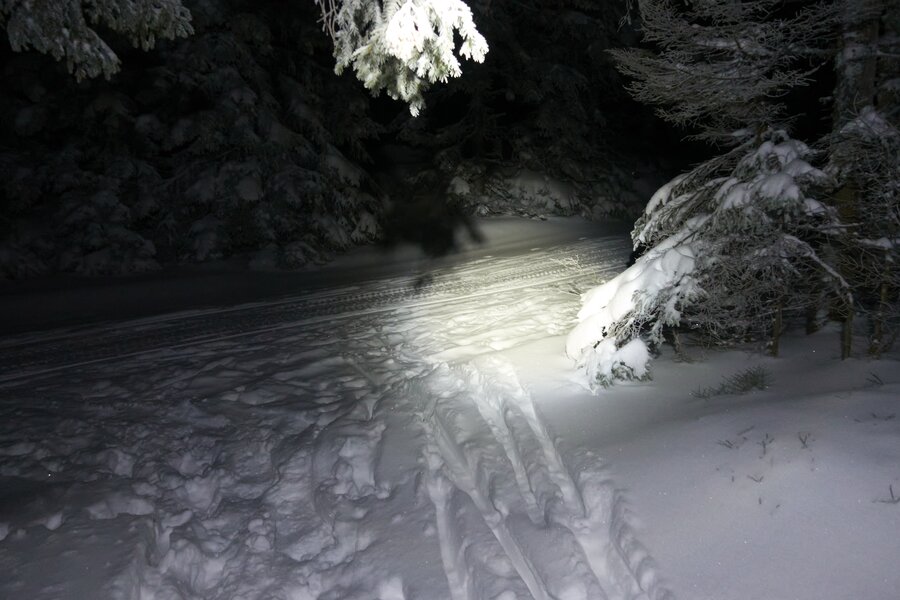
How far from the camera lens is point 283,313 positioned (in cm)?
1011

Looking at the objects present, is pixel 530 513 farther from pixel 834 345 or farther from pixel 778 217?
pixel 834 345

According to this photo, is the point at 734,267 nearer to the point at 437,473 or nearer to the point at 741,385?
the point at 741,385

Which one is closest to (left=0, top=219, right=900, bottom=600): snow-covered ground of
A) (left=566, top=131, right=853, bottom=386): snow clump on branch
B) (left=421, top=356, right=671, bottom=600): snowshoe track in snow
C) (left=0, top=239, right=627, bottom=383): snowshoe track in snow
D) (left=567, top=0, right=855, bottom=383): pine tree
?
(left=421, top=356, right=671, bottom=600): snowshoe track in snow

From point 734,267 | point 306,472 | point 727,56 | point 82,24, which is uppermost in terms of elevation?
point 82,24

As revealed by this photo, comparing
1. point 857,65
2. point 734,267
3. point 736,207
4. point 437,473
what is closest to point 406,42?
point 736,207

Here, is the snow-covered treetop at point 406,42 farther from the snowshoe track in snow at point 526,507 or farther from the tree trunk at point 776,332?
the tree trunk at point 776,332

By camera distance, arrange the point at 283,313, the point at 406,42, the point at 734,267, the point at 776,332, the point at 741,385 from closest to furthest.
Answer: the point at 406,42
the point at 741,385
the point at 734,267
the point at 776,332
the point at 283,313

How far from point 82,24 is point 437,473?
4583mm

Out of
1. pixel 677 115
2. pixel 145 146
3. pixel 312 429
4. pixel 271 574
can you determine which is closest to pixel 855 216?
pixel 677 115

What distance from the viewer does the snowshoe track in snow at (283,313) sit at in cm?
848

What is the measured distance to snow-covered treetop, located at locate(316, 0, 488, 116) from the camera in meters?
4.80

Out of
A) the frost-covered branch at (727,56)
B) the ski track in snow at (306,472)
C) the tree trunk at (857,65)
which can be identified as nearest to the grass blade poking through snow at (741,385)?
the ski track in snow at (306,472)

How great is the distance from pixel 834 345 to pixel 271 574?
19.7ft

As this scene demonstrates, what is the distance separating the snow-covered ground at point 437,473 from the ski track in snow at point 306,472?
2 cm
